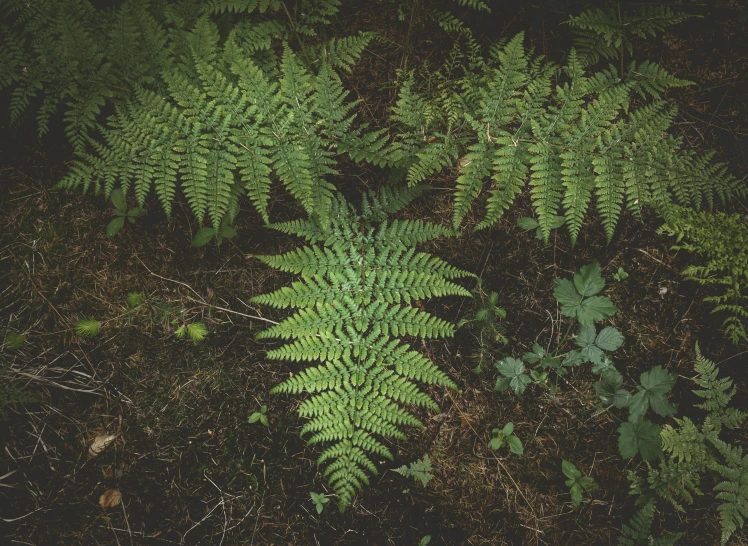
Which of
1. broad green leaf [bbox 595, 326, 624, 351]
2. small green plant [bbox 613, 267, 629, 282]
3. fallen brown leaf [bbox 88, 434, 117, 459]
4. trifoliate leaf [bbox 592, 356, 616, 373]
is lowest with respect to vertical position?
fallen brown leaf [bbox 88, 434, 117, 459]

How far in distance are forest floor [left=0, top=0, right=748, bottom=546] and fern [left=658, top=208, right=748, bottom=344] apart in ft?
0.83

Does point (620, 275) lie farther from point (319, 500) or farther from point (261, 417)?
point (261, 417)

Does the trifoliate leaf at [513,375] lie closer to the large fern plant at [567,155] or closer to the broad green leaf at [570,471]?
the broad green leaf at [570,471]

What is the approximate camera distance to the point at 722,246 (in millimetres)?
3377

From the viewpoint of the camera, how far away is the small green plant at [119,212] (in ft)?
11.5

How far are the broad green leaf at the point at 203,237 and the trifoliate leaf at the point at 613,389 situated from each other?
3.13 meters

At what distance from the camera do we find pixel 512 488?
3.56 m

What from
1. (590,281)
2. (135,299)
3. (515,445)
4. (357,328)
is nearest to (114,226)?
(135,299)

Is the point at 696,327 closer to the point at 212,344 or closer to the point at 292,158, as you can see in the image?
the point at 292,158

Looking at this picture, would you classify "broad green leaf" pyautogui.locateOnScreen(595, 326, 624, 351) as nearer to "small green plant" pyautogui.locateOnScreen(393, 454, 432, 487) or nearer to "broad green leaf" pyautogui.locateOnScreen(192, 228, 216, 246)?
"small green plant" pyautogui.locateOnScreen(393, 454, 432, 487)

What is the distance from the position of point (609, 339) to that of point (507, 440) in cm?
108

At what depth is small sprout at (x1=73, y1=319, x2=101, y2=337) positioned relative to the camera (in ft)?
11.1

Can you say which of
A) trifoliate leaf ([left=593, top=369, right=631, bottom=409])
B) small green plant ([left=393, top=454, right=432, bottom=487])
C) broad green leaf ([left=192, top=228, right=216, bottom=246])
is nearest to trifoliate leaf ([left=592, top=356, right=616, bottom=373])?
trifoliate leaf ([left=593, top=369, right=631, bottom=409])

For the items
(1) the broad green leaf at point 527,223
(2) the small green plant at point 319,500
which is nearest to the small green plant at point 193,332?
(2) the small green plant at point 319,500
